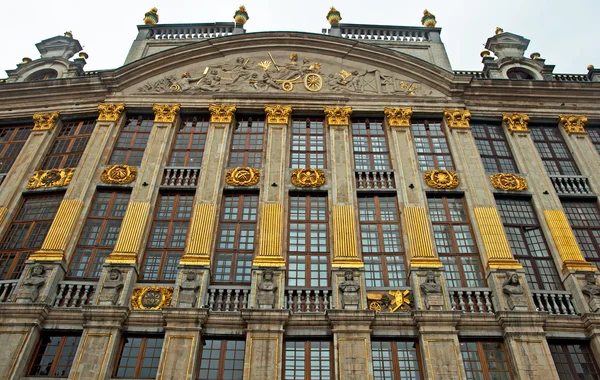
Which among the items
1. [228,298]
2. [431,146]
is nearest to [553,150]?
[431,146]

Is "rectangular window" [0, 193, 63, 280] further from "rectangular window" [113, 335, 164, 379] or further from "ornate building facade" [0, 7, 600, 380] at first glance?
"rectangular window" [113, 335, 164, 379]

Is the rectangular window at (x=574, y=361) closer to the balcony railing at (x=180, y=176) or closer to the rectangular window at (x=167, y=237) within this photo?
the rectangular window at (x=167, y=237)

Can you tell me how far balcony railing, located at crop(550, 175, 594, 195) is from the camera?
62.8 feet

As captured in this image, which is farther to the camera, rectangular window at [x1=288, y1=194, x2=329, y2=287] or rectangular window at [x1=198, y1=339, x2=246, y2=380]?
rectangular window at [x1=288, y1=194, x2=329, y2=287]

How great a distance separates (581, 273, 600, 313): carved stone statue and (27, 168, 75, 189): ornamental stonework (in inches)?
682

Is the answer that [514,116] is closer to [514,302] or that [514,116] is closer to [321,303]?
[514,302]

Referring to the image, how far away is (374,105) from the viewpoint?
21.3 metres

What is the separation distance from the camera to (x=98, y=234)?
17391 mm

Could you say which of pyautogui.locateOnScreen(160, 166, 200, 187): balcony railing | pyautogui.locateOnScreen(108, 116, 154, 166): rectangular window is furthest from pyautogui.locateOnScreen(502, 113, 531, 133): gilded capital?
pyautogui.locateOnScreen(108, 116, 154, 166): rectangular window

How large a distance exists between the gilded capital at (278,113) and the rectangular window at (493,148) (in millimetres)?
7475

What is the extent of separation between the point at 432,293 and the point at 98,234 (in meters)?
10.8

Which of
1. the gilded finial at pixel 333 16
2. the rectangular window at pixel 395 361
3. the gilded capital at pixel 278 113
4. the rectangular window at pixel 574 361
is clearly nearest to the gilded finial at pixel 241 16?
the gilded finial at pixel 333 16

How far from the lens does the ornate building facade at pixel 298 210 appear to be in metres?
14.5

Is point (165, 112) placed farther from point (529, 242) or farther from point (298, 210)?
point (529, 242)
